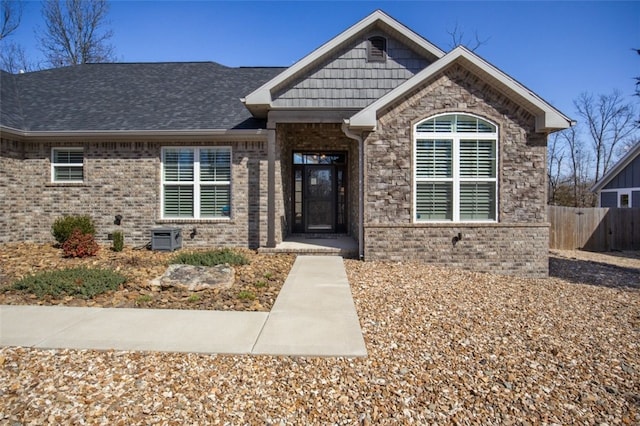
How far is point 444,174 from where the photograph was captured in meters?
8.27

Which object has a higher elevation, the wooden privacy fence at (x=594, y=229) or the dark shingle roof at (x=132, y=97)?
the dark shingle roof at (x=132, y=97)

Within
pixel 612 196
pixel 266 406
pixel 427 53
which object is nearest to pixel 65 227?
pixel 266 406

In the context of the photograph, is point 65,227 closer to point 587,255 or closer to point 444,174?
point 444,174

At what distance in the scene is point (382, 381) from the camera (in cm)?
317

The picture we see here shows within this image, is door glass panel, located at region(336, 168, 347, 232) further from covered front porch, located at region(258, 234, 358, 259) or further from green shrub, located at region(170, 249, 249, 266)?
green shrub, located at region(170, 249, 249, 266)

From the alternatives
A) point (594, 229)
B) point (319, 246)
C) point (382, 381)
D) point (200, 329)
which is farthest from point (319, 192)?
point (594, 229)

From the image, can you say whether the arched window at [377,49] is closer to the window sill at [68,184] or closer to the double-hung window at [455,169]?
the double-hung window at [455,169]

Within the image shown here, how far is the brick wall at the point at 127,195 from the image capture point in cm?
973

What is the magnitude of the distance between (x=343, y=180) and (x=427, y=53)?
4.50m

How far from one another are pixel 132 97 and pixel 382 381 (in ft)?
39.0

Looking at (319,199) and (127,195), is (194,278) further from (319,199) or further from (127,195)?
(319,199)

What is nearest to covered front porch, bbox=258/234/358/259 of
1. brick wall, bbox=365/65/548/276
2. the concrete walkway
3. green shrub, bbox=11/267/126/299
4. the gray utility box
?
brick wall, bbox=365/65/548/276

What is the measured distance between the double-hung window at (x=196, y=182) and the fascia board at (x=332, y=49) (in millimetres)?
1865

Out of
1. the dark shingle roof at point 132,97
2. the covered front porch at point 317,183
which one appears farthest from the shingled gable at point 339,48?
the covered front porch at point 317,183
